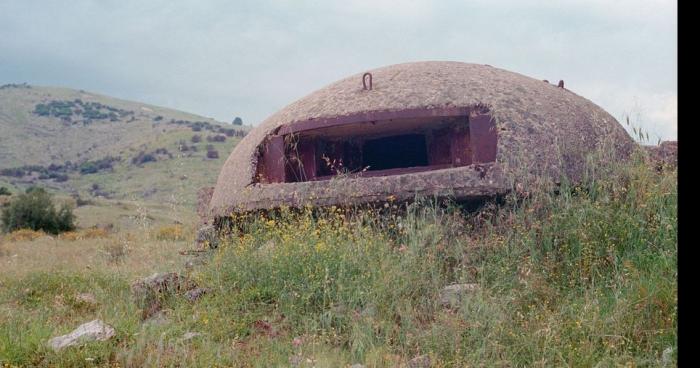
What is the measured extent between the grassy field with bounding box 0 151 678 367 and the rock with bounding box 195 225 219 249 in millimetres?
594

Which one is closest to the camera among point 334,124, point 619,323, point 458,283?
point 619,323

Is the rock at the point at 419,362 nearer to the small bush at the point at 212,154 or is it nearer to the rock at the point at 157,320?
the rock at the point at 157,320

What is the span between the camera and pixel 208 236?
6.41 metres

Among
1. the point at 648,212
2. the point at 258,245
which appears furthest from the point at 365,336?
the point at 648,212

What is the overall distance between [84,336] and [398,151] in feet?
14.6

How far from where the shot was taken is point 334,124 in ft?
19.6

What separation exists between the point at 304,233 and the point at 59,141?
164 feet

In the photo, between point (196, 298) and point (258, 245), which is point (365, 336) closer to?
point (196, 298)

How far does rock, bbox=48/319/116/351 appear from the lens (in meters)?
3.61

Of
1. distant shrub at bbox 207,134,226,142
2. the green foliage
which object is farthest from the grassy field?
distant shrub at bbox 207,134,226,142

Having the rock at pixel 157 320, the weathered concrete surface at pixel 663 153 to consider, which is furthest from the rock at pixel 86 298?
the weathered concrete surface at pixel 663 153

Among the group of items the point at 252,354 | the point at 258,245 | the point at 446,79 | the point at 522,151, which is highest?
the point at 446,79

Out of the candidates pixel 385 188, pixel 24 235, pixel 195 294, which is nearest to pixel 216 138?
pixel 24 235

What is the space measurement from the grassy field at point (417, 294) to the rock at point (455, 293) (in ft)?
0.13
